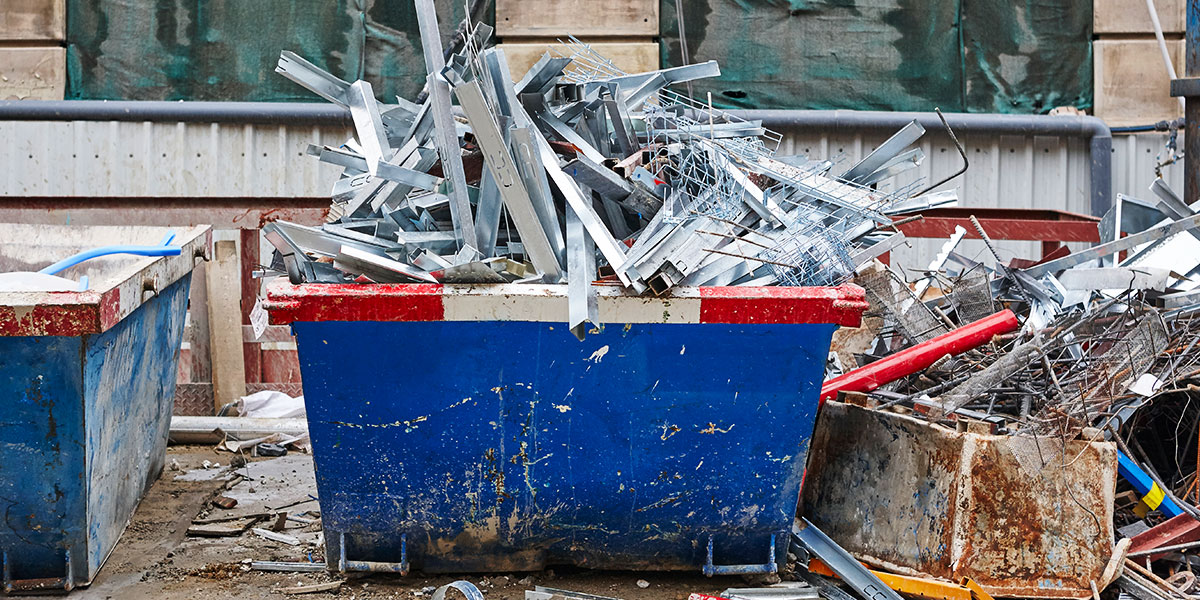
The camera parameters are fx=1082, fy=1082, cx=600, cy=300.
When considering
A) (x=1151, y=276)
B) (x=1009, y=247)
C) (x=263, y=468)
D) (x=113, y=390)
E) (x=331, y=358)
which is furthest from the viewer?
(x=1009, y=247)

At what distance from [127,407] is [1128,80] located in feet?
22.2

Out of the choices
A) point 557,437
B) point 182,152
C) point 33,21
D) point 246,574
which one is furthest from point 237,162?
point 557,437

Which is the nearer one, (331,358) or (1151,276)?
(331,358)

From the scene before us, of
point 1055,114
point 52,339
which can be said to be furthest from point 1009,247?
point 52,339

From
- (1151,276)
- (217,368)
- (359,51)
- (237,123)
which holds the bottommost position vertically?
(217,368)

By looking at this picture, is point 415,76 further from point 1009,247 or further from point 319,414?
point 319,414

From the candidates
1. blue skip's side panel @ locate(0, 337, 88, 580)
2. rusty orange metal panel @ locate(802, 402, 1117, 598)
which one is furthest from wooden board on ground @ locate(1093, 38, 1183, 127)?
blue skip's side panel @ locate(0, 337, 88, 580)

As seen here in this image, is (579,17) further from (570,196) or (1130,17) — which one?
(570,196)

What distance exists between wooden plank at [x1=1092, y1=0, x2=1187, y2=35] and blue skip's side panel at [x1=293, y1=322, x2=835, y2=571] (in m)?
5.77

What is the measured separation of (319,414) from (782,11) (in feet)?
17.8

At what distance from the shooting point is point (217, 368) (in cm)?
540

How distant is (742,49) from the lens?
747 cm

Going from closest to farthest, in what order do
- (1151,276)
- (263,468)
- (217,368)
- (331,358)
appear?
(331,358) < (1151,276) < (263,468) < (217,368)

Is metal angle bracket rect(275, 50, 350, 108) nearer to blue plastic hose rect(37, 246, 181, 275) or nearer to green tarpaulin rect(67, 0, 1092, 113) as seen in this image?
blue plastic hose rect(37, 246, 181, 275)
